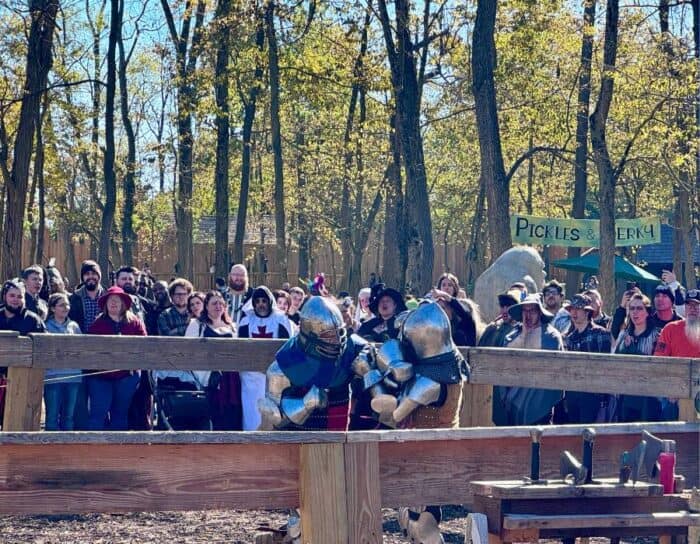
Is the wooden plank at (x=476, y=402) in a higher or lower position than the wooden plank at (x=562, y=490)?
lower

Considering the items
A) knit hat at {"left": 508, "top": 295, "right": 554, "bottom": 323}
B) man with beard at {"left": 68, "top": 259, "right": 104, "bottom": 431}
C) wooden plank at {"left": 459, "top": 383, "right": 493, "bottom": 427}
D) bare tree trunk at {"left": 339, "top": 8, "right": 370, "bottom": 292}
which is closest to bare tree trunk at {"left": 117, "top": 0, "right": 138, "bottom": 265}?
bare tree trunk at {"left": 339, "top": 8, "right": 370, "bottom": 292}

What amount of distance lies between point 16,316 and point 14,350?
187 centimetres

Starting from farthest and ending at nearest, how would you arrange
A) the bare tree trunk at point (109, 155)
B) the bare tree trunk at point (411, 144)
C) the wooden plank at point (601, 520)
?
the bare tree trunk at point (109, 155)
the bare tree trunk at point (411, 144)
the wooden plank at point (601, 520)

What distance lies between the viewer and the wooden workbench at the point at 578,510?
396 centimetres

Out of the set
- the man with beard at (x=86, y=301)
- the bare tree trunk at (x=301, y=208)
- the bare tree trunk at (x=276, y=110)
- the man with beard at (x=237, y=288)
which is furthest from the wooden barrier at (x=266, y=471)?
the bare tree trunk at (x=301, y=208)

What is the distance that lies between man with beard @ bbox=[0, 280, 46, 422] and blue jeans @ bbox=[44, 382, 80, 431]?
378 millimetres

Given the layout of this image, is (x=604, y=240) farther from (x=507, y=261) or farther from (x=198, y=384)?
(x=198, y=384)

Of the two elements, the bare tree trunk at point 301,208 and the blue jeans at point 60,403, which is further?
the bare tree trunk at point 301,208

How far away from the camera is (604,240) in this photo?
18.2 metres

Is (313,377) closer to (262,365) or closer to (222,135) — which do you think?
(262,365)

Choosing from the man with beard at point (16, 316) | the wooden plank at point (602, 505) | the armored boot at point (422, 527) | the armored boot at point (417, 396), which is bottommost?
the armored boot at point (422, 527)

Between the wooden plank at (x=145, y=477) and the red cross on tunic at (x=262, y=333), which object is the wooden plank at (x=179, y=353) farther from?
the wooden plank at (x=145, y=477)

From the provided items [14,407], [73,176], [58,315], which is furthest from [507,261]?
[73,176]

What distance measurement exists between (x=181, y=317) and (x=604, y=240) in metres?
8.92
